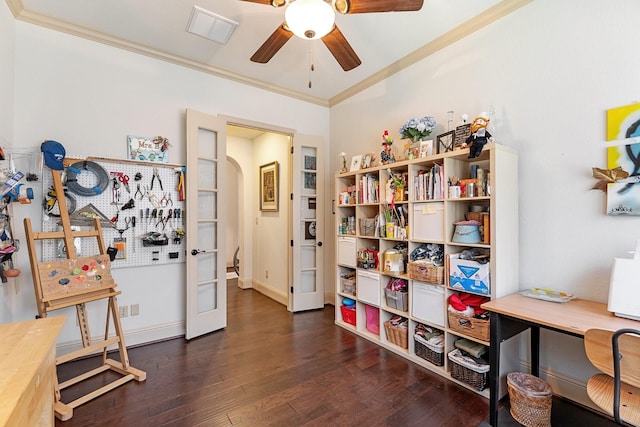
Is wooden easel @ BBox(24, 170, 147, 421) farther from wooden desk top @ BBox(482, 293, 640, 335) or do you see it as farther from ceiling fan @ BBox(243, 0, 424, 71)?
wooden desk top @ BBox(482, 293, 640, 335)

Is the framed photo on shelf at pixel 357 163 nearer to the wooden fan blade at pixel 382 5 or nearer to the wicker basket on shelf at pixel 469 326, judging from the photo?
the wooden fan blade at pixel 382 5

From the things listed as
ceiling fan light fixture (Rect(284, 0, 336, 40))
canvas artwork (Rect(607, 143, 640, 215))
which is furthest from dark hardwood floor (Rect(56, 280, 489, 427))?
ceiling fan light fixture (Rect(284, 0, 336, 40))

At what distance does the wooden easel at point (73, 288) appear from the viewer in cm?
195

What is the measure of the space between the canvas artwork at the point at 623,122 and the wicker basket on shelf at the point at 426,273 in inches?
54.7

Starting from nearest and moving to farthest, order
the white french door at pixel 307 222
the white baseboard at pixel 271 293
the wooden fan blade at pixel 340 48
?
1. the wooden fan blade at pixel 340 48
2. the white french door at pixel 307 222
3. the white baseboard at pixel 271 293

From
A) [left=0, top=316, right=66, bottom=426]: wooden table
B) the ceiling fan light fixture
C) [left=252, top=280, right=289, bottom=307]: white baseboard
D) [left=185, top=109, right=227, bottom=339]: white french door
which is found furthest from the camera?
[left=252, top=280, right=289, bottom=307]: white baseboard

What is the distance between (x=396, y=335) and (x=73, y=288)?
2.64 meters

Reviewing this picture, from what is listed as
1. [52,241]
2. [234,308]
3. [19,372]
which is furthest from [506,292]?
[52,241]

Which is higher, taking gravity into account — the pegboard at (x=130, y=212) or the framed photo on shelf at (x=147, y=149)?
the framed photo on shelf at (x=147, y=149)

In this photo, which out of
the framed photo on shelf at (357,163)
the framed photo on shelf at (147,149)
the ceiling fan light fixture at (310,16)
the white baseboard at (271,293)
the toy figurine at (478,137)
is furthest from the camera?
the white baseboard at (271,293)

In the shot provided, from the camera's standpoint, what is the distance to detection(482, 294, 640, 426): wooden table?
59.6 inches

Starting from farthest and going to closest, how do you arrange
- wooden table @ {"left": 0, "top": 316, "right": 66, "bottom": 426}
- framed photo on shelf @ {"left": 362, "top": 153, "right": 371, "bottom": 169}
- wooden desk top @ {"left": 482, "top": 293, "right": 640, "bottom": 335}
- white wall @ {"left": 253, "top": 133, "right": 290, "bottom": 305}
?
white wall @ {"left": 253, "top": 133, "right": 290, "bottom": 305} → framed photo on shelf @ {"left": 362, "top": 153, "right": 371, "bottom": 169} → wooden desk top @ {"left": 482, "top": 293, "right": 640, "bottom": 335} → wooden table @ {"left": 0, "top": 316, "right": 66, "bottom": 426}

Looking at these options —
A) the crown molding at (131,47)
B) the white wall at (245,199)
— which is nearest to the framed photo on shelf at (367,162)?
the crown molding at (131,47)

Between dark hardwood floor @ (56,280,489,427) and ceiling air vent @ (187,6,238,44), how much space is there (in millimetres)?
2935
